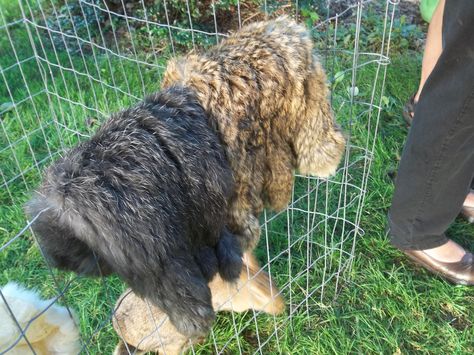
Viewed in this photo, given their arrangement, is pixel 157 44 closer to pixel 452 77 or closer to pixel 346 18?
pixel 346 18

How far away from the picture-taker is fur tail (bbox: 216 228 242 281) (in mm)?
1215

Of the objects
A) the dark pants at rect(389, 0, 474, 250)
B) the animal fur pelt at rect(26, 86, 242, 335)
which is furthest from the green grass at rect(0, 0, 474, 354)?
the animal fur pelt at rect(26, 86, 242, 335)

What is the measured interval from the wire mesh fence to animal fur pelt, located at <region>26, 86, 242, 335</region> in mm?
97

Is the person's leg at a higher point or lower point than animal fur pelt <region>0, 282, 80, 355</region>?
higher

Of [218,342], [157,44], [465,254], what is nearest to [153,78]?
[157,44]

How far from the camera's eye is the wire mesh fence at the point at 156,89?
1.69 meters

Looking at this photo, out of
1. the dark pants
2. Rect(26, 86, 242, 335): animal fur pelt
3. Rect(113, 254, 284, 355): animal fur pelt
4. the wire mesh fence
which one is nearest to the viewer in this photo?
Rect(26, 86, 242, 335): animal fur pelt

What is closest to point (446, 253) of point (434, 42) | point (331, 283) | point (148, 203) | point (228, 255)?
point (331, 283)

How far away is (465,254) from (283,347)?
2.64 feet

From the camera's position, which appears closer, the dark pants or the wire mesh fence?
the dark pants

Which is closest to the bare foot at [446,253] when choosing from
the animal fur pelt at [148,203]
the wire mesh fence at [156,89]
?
the wire mesh fence at [156,89]

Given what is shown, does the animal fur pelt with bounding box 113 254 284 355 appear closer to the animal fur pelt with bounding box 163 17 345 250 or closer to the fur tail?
the fur tail

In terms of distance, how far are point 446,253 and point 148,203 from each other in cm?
135

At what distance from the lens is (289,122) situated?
1.23 m
